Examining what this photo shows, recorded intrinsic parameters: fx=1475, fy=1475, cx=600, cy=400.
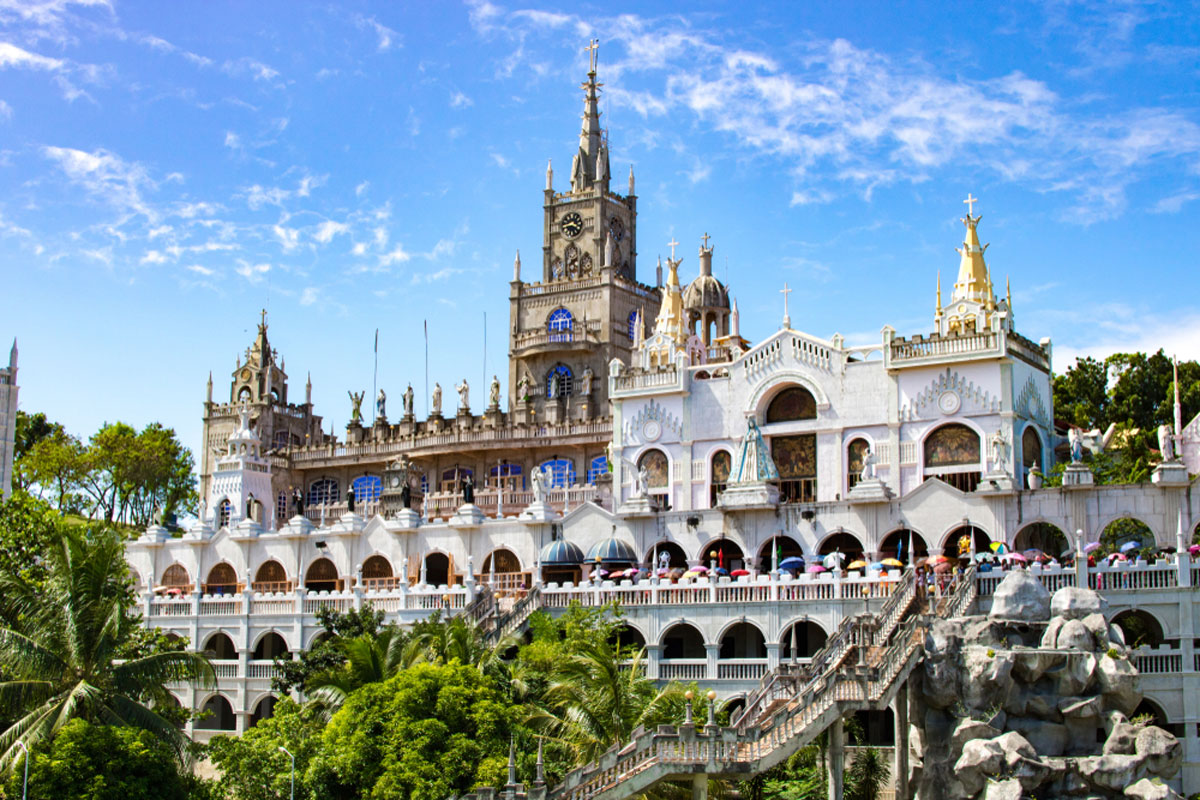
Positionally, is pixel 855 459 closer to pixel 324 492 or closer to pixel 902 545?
pixel 902 545

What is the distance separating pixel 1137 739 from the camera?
3238cm

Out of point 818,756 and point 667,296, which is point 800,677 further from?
point 667,296

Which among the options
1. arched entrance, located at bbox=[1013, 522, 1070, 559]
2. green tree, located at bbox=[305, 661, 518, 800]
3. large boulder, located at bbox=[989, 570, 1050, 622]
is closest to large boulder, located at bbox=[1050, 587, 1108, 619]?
large boulder, located at bbox=[989, 570, 1050, 622]

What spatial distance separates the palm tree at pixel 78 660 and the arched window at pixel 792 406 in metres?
24.4

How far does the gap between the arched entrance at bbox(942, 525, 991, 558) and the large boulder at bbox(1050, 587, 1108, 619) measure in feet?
30.0

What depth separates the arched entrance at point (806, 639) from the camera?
41844 mm

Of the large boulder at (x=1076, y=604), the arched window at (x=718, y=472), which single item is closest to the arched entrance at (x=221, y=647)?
the arched window at (x=718, y=472)

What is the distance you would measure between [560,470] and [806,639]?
30.6 metres

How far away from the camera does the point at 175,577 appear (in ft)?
203

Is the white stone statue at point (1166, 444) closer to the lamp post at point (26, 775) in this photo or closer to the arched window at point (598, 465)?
the arched window at point (598, 465)

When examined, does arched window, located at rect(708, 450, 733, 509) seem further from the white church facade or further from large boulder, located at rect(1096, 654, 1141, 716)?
large boulder, located at rect(1096, 654, 1141, 716)

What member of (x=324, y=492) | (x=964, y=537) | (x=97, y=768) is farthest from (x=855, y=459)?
(x=324, y=492)

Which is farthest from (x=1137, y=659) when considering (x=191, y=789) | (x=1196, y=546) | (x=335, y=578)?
(x=335, y=578)

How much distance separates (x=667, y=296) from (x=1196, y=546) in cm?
2751
